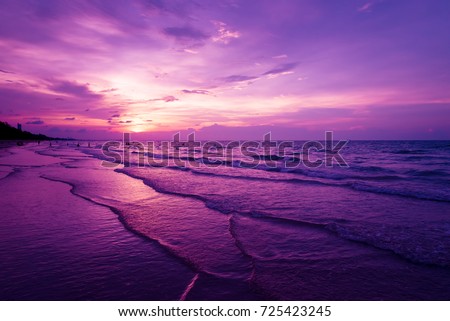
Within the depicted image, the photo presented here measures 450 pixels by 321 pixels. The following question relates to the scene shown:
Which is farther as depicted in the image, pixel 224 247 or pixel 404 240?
pixel 404 240

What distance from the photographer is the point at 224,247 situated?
6832mm

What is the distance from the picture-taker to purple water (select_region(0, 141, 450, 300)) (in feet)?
16.1

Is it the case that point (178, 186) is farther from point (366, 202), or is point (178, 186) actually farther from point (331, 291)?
point (331, 291)

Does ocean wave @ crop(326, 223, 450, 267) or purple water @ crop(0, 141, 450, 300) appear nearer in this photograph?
purple water @ crop(0, 141, 450, 300)

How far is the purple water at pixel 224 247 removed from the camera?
490cm

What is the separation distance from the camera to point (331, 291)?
4.87 m

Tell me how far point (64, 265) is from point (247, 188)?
36.5 feet

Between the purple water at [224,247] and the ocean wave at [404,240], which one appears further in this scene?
the ocean wave at [404,240]

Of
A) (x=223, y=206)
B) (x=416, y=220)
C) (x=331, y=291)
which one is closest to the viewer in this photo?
(x=331, y=291)
